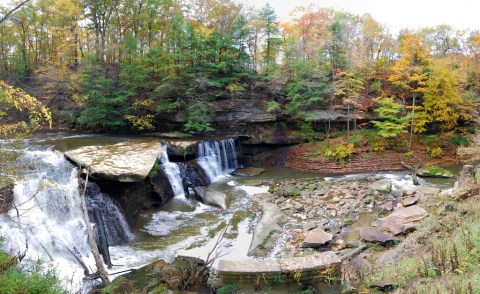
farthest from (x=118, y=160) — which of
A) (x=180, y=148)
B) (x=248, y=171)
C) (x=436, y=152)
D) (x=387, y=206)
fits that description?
(x=436, y=152)

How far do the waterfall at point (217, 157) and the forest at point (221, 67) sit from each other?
5.54ft

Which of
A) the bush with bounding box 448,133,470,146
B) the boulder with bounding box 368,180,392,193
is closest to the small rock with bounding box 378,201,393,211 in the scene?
the boulder with bounding box 368,180,392,193

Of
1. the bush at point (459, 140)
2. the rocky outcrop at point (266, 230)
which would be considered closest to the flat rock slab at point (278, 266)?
the rocky outcrop at point (266, 230)

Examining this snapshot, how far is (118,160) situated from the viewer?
10898 mm

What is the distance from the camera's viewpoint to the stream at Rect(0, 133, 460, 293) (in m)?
7.34

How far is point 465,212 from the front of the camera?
7.14m

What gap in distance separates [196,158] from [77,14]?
1409 cm

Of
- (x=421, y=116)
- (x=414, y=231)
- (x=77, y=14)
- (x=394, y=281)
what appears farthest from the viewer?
(x=77, y=14)

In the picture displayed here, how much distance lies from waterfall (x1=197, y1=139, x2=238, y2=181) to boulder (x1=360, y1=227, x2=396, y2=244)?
29.0ft

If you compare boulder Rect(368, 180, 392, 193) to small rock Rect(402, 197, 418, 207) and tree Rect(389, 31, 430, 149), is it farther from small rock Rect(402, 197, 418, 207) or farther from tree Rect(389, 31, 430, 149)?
tree Rect(389, 31, 430, 149)

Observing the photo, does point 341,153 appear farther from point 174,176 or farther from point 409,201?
point 174,176

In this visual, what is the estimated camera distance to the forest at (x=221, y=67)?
18250 millimetres

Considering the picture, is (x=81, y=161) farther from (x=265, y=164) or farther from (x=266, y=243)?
(x=265, y=164)

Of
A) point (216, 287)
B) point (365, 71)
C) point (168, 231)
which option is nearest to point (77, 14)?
point (168, 231)
